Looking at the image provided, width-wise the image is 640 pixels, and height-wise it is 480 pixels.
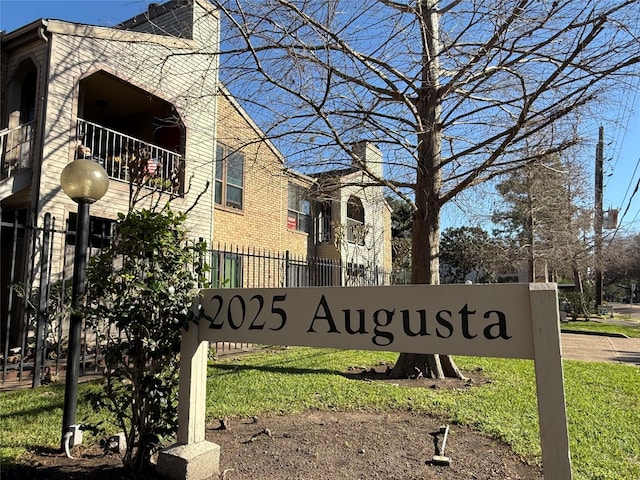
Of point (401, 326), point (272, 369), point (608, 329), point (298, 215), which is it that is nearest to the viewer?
point (401, 326)

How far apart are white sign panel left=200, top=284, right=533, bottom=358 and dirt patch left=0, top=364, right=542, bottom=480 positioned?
115 centimetres

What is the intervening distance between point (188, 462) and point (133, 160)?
7102mm

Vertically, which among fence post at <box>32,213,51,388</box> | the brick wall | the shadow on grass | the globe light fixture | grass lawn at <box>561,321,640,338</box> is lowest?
grass lawn at <box>561,321,640,338</box>

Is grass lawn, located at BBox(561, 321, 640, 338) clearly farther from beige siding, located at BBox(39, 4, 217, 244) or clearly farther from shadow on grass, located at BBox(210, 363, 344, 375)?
beige siding, located at BBox(39, 4, 217, 244)

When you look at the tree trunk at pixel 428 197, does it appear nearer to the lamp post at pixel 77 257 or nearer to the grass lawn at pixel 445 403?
the grass lawn at pixel 445 403

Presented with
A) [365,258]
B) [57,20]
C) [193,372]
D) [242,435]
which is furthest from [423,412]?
[365,258]

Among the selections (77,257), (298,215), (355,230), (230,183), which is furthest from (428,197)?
(355,230)

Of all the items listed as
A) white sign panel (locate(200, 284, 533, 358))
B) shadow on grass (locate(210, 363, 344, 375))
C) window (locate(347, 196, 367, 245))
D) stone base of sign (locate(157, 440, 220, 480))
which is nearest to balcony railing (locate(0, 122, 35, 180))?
shadow on grass (locate(210, 363, 344, 375))

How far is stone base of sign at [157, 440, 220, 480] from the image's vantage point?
3.09 meters

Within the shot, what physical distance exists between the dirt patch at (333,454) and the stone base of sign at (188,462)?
0.13 metres

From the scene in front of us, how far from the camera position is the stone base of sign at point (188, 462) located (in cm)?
309

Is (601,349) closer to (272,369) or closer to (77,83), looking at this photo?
(272,369)

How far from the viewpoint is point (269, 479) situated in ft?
10.8

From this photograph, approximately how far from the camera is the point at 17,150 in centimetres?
856
